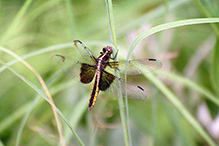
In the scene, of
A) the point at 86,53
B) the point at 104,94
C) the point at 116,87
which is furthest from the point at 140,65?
the point at 104,94

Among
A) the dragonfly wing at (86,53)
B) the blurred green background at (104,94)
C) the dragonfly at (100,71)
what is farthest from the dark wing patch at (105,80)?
the blurred green background at (104,94)

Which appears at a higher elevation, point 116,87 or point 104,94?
point 104,94

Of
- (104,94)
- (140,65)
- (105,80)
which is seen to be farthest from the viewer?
(104,94)

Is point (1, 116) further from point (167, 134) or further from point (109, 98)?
point (167, 134)

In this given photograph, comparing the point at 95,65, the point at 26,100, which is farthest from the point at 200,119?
the point at 26,100

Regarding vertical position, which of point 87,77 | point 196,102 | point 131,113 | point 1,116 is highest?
point 196,102

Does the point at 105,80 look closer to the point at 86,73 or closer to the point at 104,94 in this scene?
the point at 86,73
